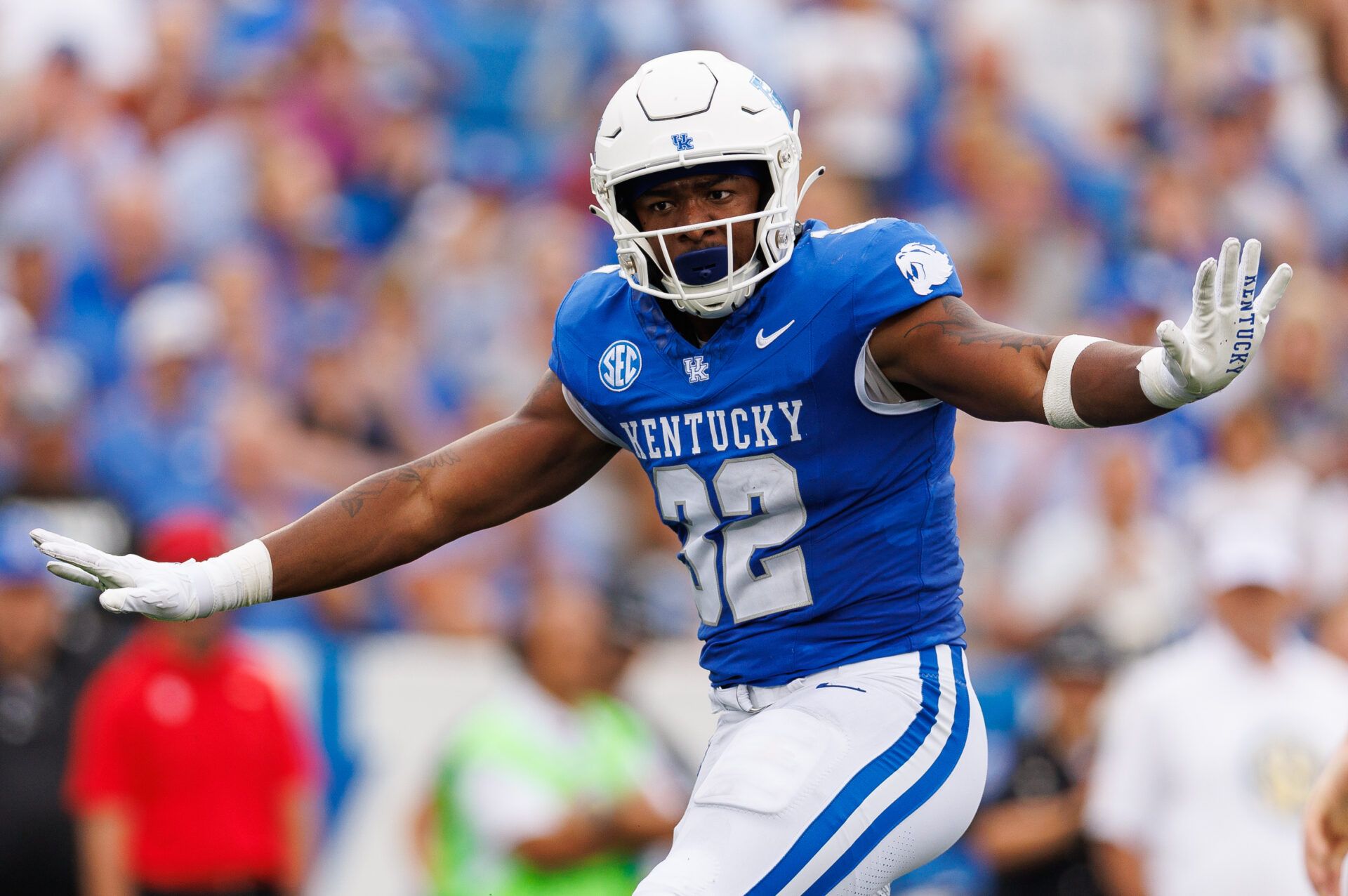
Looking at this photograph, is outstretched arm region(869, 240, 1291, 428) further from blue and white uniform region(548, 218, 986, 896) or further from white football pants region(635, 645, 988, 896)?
white football pants region(635, 645, 988, 896)

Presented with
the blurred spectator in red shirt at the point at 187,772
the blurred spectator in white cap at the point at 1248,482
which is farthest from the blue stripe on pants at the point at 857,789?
the blurred spectator in white cap at the point at 1248,482

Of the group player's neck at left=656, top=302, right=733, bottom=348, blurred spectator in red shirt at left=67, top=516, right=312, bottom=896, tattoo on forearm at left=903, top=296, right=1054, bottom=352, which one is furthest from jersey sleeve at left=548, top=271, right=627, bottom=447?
blurred spectator in red shirt at left=67, top=516, right=312, bottom=896

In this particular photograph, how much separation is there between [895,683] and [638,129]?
121 centimetres

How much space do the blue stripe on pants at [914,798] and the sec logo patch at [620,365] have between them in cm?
86

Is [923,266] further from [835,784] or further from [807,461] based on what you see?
[835,784]

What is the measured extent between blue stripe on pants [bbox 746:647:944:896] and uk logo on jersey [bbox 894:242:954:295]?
0.74m

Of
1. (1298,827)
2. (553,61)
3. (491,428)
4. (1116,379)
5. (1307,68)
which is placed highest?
(1116,379)

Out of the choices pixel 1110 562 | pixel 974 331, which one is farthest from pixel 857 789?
pixel 1110 562

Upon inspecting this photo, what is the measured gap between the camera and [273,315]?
28.7 feet

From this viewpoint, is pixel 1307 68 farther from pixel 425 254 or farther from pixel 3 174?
pixel 3 174

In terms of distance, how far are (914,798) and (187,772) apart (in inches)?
141

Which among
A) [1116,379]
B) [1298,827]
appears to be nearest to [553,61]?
[1298,827]

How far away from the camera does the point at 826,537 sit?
3771 mm

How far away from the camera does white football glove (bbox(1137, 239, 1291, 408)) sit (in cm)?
316
